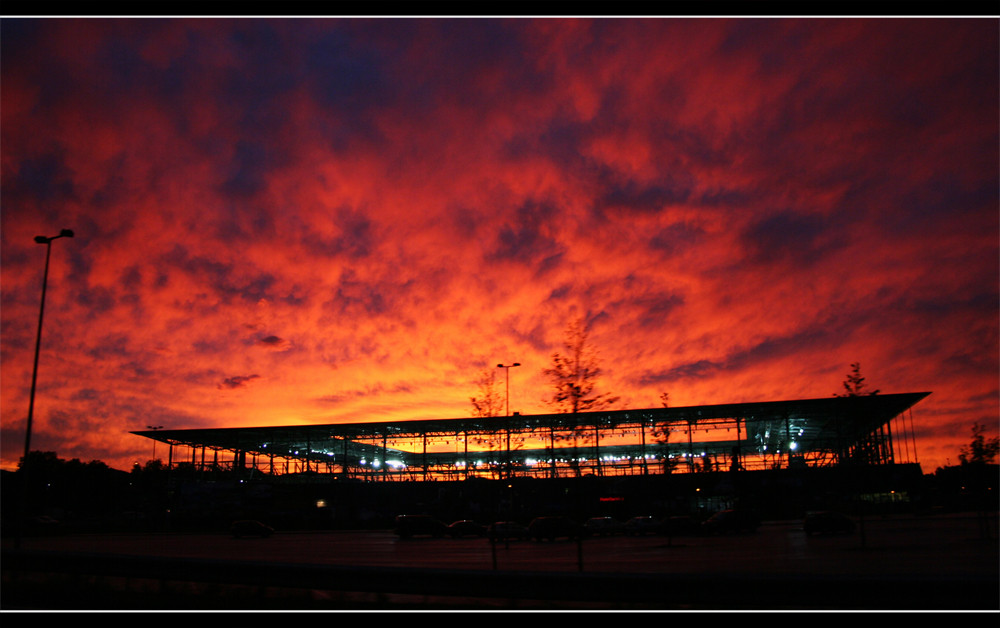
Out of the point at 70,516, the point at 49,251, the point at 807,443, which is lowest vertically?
the point at 70,516

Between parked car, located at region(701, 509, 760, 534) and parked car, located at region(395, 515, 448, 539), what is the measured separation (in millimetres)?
16719

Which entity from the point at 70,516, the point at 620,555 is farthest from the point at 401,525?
the point at 70,516

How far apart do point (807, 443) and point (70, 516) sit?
9544 cm

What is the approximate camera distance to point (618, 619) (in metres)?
9.54

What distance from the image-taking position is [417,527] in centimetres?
4381

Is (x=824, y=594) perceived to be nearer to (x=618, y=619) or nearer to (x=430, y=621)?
(x=618, y=619)

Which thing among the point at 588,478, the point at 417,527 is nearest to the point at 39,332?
the point at 417,527

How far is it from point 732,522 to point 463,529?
1654 cm

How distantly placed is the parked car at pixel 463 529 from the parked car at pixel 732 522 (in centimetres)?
1433

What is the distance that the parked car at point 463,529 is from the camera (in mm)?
44219

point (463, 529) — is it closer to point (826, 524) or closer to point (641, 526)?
point (641, 526)

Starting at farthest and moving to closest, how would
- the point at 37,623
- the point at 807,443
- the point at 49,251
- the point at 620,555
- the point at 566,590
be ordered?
the point at 807,443 < the point at 49,251 < the point at 620,555 < the point at 566,590 < the point at 37,623

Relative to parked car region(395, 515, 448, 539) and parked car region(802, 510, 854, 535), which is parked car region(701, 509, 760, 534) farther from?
parked car region(395, 515, 448, 539)

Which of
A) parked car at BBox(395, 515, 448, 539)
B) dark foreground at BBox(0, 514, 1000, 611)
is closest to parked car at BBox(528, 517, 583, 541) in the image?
parked car at BBox(395, 515, 448, 539)
